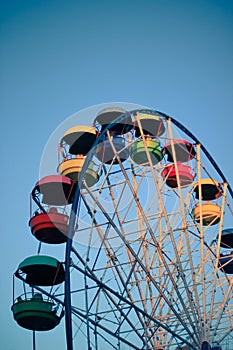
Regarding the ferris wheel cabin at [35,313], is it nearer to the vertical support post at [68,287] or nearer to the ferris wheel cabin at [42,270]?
the ferris wheel cabin at [42,270]

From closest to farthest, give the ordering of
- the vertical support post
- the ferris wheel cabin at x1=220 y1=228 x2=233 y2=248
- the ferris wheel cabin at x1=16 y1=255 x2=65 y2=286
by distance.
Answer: the vertical support post → the ferris wheel cabin at x1=16 y1=255 x2=65 y2=286 → the ferris wheel cabin at x1=220 y1=228 x2=233 y2=248

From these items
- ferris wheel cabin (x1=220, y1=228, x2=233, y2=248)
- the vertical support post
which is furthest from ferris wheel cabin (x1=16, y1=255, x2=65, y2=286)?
ferris wheel cabin (x1=220, y1=228, x2=233, y2=248)

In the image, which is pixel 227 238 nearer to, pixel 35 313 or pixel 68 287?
pixel 35 313

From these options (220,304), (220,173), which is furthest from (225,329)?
(220,173)

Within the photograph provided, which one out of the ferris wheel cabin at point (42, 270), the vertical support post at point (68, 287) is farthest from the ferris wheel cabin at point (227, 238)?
the vertical support post at point (68, 287)

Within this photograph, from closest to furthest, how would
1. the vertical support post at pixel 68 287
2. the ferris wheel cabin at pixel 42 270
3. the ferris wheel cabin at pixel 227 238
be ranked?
the vertical support post at pixel 68 287 → the ferris wheel cabin at pixel 42 270 → the ferris wheel cabin at pixel 227 238

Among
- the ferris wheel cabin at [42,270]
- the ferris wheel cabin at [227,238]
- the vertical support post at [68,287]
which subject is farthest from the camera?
the ferris wheel cabin at [227,238]

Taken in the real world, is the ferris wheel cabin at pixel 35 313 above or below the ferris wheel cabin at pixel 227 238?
below

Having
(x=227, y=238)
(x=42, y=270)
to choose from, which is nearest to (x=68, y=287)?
(x=42, y=270)

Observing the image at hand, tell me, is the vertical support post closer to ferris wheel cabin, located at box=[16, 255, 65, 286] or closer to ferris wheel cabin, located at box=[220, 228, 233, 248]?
ferris wheel cabin, located at box=[16, 255, 65, 286]

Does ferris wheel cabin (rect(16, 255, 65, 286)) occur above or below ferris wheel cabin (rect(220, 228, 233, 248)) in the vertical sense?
below

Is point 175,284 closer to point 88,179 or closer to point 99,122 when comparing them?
point 88,179

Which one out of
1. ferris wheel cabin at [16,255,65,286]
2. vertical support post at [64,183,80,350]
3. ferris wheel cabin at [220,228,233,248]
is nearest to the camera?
vertical support post at [64,183,80,350]

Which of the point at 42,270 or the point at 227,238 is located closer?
the point at 42,270
